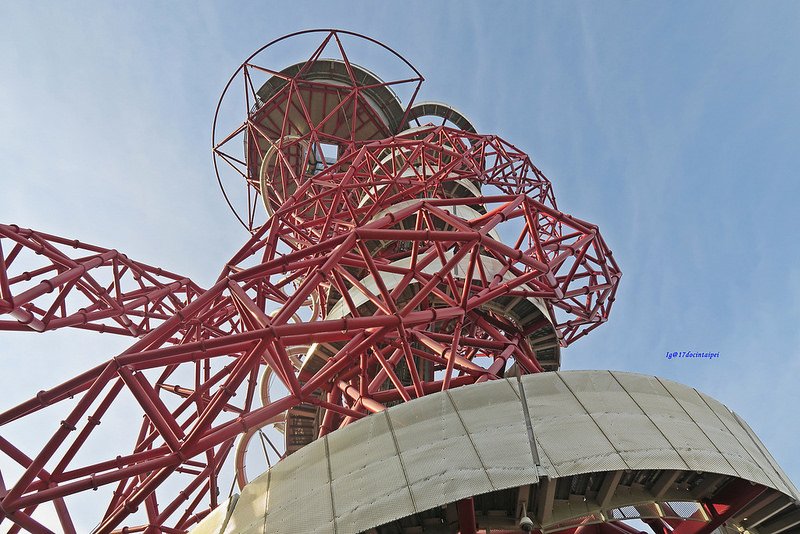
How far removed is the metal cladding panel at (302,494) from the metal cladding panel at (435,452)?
4.69 ft

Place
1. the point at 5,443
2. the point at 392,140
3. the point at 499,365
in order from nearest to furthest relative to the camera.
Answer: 1. the point at 5,443
2. the point at 499,365
3. the point at 392,140

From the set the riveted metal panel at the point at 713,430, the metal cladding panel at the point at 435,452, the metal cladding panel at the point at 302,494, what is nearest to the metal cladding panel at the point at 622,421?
the riveted metal panel at the point at 713,430

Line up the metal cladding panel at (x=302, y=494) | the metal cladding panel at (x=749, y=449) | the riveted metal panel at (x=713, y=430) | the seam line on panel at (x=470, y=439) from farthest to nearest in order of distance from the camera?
1. the metal cladding panel at (x=749, y=449)
2. the riveted metal panel at (x=713, y=430)
3. the metal cladding panel at (x=302, y=494)
4. the seam line on panel at (x=470, y=439)

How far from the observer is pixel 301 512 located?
10047mm

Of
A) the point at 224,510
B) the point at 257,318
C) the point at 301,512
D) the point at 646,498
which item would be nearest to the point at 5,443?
the point at 224,510

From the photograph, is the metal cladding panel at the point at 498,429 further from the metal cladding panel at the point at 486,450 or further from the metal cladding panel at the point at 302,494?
the metal cladding panel at the point at 302,494

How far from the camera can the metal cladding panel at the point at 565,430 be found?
32.5 ft

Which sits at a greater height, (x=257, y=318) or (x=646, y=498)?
(x=257, y=318)

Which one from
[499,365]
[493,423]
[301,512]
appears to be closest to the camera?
[301,512]

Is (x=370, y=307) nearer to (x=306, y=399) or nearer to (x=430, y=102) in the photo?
(x=306, y=399)

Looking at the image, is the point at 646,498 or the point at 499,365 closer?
the point at 646,498

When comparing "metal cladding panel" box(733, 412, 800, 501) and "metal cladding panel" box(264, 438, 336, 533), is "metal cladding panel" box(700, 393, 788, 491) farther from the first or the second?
"metal cladding panel" box(264, 438, 336, 533)

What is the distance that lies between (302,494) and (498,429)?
3.61 meters

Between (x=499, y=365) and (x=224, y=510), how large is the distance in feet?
30.9
